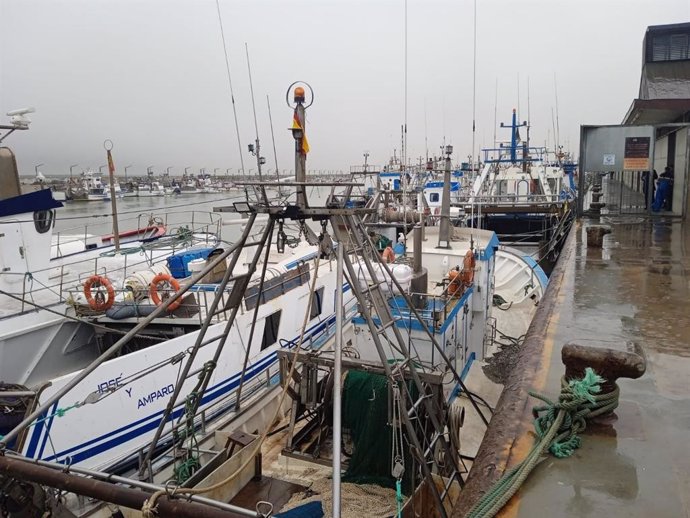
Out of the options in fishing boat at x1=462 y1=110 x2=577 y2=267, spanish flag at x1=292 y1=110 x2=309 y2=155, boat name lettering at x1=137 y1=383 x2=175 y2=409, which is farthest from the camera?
fishing boat at x1=462 y1=110 x2=577 y2=267

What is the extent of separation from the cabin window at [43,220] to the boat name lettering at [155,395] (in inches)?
211

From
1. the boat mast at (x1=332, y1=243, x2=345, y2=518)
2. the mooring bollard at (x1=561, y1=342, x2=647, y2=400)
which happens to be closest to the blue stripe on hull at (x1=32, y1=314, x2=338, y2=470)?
the boat mast at (x1=332, y1=243, x2=345, y2=518)

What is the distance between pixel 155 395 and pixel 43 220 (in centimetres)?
552

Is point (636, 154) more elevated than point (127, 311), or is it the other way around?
point (636, 154)

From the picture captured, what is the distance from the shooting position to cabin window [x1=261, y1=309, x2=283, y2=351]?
9.92 meters

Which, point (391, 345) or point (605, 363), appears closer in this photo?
point (605, 363)

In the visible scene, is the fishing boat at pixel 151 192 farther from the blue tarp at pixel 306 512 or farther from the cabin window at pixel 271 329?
the blue tarp at pixel 306 512

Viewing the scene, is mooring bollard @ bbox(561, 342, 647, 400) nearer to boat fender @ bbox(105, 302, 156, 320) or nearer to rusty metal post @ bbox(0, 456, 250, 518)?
rusty metal post @ bbox(0, 456, 250, 518)

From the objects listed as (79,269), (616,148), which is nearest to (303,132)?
(79,269)

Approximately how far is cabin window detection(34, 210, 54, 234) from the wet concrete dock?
33.2 feet

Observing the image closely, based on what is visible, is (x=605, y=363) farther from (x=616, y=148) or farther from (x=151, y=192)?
(x=151, y=192)

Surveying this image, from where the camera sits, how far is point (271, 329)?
10.1 metres

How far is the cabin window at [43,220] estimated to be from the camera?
34.1ft

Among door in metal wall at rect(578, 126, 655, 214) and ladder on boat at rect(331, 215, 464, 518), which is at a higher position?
door in metal wall at rect(578, 126, 655, 214)
